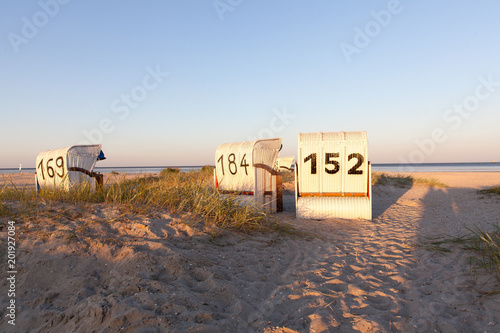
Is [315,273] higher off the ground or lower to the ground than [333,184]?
lower

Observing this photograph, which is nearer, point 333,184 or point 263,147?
point 333,184

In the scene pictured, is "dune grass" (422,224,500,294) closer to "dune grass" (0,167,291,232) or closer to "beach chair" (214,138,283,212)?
"dune grass" (0,167,291,232)

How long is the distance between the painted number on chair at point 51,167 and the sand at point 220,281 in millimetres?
5763

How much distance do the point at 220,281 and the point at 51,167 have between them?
10.1 meters

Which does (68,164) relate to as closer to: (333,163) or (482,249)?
(333,163)

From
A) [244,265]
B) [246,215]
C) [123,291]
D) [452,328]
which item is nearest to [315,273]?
[244,265]

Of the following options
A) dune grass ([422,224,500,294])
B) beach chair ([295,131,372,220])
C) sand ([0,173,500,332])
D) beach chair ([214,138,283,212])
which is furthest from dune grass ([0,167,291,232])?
dune grass ([422,224,500,294])

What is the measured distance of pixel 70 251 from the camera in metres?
4.15

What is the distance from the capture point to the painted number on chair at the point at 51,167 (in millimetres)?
10711

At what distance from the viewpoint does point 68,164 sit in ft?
34.9

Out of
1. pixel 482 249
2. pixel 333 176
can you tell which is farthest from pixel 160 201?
pixel 482 249

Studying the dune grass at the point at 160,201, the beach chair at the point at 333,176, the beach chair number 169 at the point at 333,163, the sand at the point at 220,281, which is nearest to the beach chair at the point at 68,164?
the dune grass at the point at 160,201

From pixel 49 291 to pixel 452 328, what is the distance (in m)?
4.39

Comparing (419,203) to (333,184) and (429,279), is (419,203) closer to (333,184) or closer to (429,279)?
(333,184)
